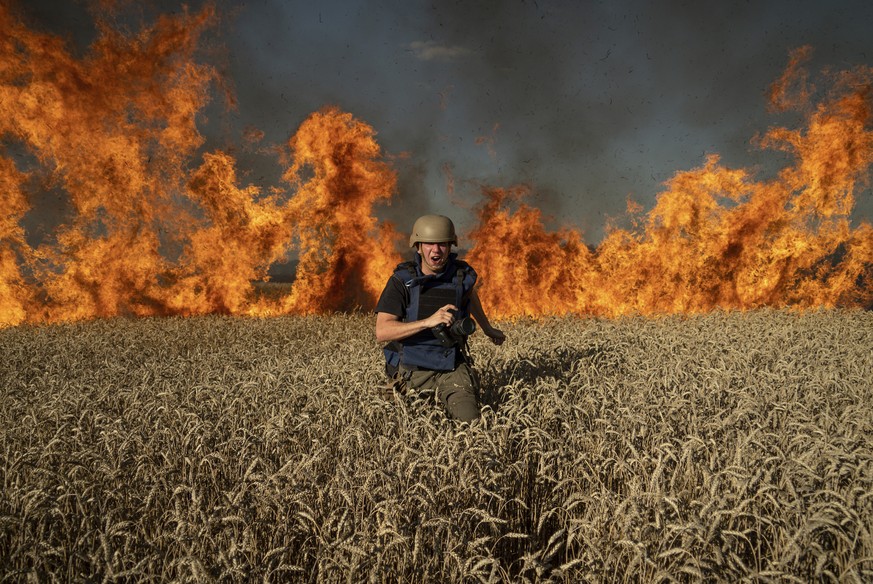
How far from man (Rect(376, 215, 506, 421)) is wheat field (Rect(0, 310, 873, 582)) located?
40 centimetres

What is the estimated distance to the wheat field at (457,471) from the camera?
8.62 feet

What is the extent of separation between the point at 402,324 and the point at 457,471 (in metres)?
2.10

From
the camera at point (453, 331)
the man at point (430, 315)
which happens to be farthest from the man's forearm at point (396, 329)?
the camera at point (453, 331)

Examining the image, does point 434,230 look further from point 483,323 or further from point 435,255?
point 483,323

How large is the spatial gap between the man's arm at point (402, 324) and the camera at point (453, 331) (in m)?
0.09

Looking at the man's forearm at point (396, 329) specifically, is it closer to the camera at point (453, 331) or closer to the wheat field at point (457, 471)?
the camera at point (453, 331)

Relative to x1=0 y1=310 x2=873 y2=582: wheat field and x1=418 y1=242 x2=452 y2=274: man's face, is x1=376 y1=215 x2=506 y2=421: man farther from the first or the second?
x1=0 y1=310 x2=873 y2=582: wheat field

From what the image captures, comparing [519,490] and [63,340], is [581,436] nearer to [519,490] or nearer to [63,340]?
[519,490]

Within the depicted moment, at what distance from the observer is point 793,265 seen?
20469 millimetres

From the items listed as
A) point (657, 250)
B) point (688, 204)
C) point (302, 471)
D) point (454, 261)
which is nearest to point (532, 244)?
point (657, 250)

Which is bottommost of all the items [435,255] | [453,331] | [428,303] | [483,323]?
[453,331]

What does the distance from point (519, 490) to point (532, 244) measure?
17.5 m

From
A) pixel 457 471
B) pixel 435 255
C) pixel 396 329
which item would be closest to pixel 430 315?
pixel 396 329

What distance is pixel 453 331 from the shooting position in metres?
5.45
